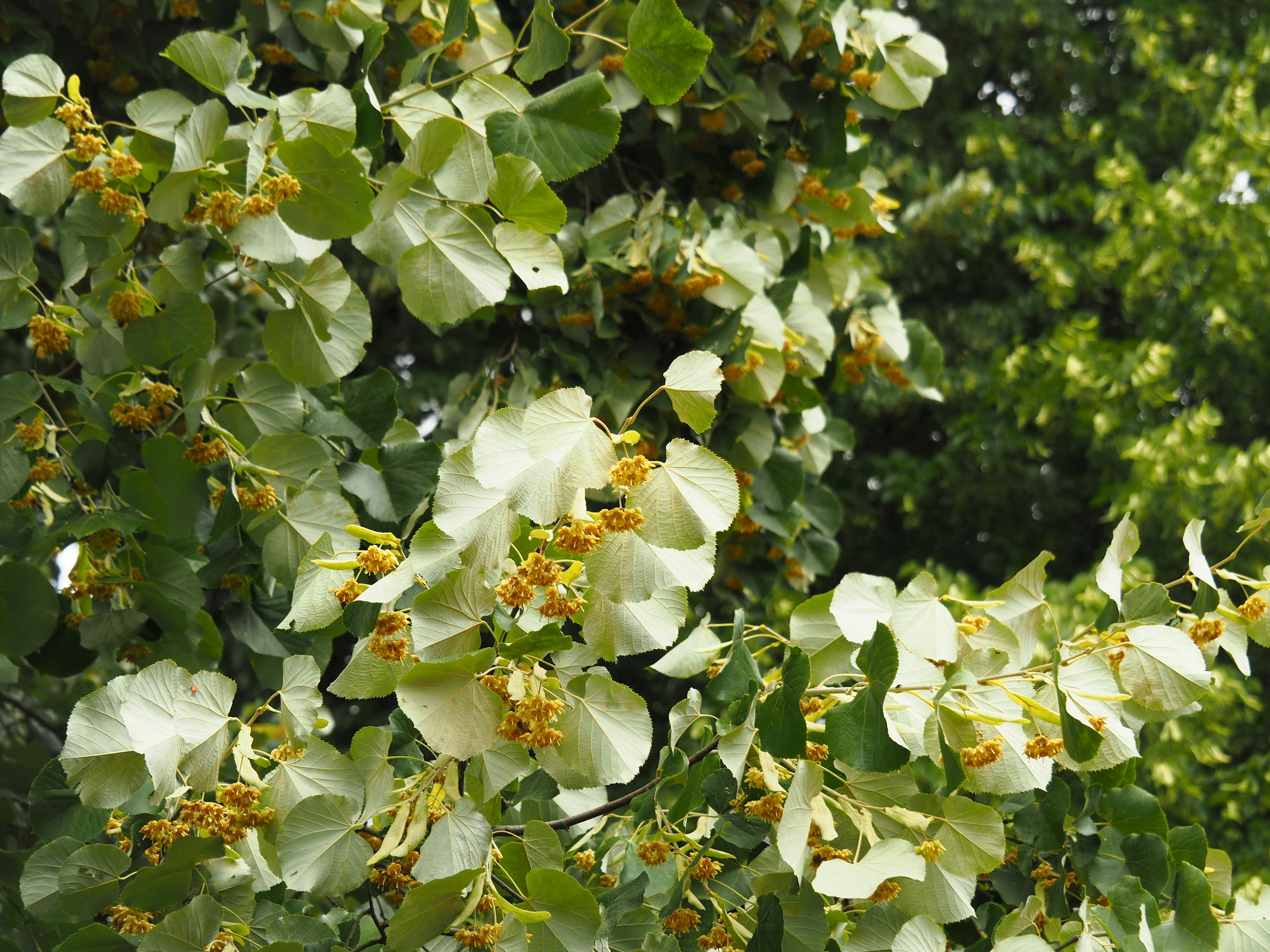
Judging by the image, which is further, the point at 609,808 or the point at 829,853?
the point at 609,808

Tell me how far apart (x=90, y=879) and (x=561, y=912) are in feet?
1.52

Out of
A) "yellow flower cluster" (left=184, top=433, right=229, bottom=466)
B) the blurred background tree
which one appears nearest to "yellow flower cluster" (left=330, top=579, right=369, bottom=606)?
"yellow flower cluster" (left=184, top=433, right=229, bottom=466)

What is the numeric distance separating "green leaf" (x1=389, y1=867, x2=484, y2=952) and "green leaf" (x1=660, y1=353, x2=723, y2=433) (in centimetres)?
42

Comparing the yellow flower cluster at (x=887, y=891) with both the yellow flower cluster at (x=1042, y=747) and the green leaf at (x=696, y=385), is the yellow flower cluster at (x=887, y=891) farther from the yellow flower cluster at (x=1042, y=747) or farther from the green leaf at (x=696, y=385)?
the green leaf at (x=696, y=385)

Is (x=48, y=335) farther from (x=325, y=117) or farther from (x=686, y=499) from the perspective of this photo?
(x=686, y=499)

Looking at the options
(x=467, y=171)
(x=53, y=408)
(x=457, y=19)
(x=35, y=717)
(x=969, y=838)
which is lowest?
(x=35, y=717)

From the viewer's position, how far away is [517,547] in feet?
3.25

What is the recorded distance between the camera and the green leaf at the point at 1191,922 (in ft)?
3.83

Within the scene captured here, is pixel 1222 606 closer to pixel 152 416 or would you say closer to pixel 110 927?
pixel 110 927

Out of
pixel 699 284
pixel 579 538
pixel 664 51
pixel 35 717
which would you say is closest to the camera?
pixel 579 538

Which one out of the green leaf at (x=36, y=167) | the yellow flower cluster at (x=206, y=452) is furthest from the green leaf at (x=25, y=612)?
the green leaf at (x=36, y=167)

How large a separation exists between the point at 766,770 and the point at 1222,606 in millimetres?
553

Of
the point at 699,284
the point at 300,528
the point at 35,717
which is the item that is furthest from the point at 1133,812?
the point at 35,717

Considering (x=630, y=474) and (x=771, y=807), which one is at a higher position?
(x=630, y=474)
